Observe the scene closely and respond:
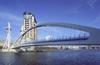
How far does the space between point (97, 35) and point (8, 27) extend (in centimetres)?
6432

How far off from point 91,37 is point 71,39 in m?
4.83

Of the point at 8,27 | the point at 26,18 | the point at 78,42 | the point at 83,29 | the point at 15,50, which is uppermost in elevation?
the point at 26,18

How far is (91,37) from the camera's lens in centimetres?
1748

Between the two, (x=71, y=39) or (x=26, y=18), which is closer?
(x=71, y=39)

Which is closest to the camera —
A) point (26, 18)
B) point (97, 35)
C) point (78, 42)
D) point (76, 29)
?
point (97, 35)

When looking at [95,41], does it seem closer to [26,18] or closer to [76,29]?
[76,29]

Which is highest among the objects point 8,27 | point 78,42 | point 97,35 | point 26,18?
point 26,18

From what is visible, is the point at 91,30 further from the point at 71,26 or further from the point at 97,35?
the point at 71,26

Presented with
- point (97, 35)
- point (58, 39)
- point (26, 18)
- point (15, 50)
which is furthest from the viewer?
point (26, 18)

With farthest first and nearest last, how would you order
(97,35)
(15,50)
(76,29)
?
(15,50) → (76,29) → (97,35)

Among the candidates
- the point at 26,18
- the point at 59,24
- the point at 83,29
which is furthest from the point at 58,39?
the point at 26,18

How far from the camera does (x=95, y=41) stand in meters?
17.0

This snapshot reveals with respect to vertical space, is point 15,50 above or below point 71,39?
below

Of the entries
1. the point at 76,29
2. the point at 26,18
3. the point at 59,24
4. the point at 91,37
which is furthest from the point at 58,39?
the point at 26,18
